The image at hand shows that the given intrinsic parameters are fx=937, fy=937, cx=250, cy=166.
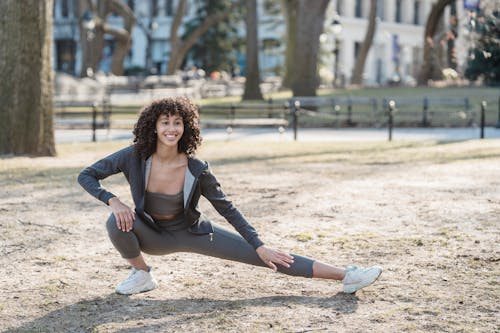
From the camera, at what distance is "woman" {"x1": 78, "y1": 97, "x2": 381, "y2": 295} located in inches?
197

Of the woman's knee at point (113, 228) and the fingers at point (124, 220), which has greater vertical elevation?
the fingers at point (124, 220)

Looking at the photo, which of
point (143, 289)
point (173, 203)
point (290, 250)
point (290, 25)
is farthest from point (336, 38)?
point (173, 203)

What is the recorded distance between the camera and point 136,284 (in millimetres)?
5305

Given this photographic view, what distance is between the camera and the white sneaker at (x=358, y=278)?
5152 millimetres

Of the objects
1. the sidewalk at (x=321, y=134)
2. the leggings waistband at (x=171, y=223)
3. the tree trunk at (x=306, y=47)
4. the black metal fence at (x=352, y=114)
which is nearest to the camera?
the leggings waistband at (x=171, y=223)

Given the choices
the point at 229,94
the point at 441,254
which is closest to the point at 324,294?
the point at 441,254

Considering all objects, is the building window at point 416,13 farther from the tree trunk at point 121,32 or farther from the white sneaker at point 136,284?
the white sneaker at point 136,284

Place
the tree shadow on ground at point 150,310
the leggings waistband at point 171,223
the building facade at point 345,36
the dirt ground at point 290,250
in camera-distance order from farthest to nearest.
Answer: the building facade at point 345,36 < the leggings waistband at point 171,223 < the dirt ground at point 290,250 < the tree shadow on ground at point 150,310

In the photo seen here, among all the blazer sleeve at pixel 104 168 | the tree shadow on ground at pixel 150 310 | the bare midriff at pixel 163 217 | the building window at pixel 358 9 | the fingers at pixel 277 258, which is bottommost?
the tree shadow on ground at pixel 150 310

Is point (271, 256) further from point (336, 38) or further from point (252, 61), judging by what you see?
point (336, 38)

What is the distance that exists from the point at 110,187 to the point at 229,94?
28524 mm

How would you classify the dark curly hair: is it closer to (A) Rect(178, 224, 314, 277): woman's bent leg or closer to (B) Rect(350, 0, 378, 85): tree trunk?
→ (A) Rect(178, 224, 314, 277): woman's bent leg

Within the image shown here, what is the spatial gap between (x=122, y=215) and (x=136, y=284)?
538mm

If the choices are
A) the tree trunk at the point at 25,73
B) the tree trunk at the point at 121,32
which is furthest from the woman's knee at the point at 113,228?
the tree trunk at the point at 121,32
